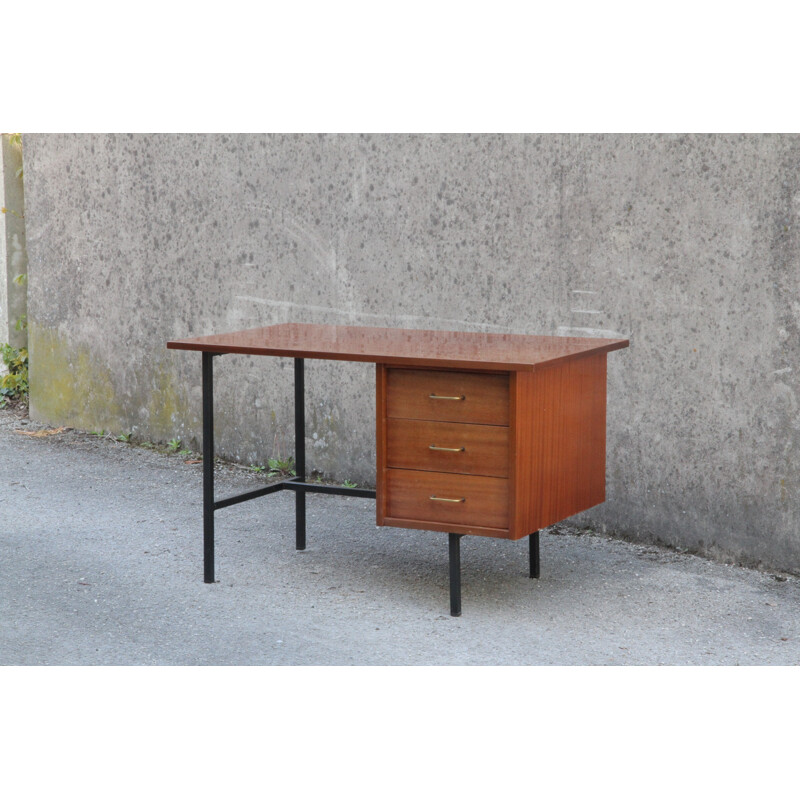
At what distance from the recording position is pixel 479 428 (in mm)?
4375

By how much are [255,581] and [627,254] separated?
2.09 meters

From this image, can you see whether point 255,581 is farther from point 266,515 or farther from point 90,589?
point 266,515

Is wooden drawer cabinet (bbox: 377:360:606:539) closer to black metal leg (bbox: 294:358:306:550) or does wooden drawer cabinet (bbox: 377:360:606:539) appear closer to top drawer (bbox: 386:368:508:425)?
top drawer (bbox: 386:368:508:425)

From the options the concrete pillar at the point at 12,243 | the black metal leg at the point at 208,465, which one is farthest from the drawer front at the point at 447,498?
the concrete pillar at the point at 12,243

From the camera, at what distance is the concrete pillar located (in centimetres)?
845

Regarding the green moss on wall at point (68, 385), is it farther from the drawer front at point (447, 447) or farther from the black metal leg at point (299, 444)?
the drawer front at point (447, 447)

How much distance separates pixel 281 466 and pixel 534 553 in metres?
2.21

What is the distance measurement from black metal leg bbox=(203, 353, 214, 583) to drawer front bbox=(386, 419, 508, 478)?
0.84m

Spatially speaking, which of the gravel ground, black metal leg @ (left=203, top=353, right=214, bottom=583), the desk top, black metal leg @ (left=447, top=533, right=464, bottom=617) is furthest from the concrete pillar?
black metal leg @ (left=447, top=533, right=464, bottom=617)

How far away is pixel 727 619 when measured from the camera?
4672mm

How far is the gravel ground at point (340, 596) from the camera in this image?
437cm

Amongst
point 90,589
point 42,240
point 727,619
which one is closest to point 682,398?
point 727,619

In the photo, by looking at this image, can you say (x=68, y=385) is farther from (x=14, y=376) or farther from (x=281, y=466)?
(x=281, y=466)

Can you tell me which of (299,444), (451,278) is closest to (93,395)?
(299,444)
